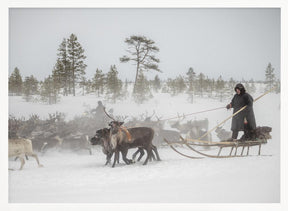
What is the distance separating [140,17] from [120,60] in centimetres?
85

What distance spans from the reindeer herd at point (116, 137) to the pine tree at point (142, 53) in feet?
2.99

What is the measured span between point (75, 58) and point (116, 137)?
Result: 166 centimetres

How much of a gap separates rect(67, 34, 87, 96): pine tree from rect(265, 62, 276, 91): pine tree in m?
3.27

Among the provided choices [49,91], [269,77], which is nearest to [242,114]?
[269,77]

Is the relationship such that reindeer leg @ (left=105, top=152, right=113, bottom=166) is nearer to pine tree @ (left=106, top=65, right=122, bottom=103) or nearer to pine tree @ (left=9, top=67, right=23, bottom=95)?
pine tree @ (left=106, top=65, right=122, bottom=103)

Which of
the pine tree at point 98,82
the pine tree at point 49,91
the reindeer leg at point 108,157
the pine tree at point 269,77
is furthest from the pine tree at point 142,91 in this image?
the pine tree at point 269,77

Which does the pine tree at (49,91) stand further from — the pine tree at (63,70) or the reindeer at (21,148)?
the reindeer at (21,148)

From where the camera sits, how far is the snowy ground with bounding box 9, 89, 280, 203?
4500 millimetres

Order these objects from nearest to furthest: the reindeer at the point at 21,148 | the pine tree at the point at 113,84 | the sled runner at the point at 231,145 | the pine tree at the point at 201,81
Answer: the reindeer at the point at 21,148 → the sled runner at the point at 231,145 → the pine tree at the point at 113,84 → the pine tree at the point at 201,81

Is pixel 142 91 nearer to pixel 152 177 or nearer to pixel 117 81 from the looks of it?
pixel 117 81

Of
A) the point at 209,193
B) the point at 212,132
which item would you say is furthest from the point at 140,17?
the point at 209,193

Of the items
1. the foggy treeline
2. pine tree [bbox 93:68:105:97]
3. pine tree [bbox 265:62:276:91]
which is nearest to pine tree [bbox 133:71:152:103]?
the foggy treeline

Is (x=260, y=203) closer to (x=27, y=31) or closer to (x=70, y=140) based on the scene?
(x=70, y=140)

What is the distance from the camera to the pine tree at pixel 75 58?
504cm
